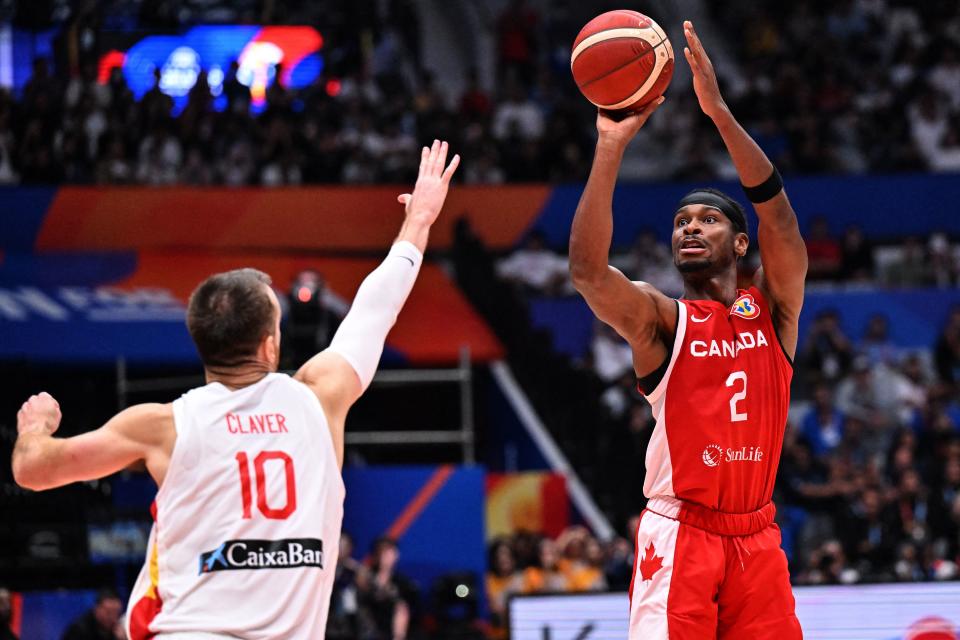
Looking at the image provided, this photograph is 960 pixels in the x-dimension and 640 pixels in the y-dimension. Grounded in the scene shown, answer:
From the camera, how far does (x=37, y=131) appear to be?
56.3ft

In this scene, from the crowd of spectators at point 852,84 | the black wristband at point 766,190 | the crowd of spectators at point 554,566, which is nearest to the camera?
the black wristband at point 766,190

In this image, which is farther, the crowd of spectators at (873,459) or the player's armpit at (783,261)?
the crowd of spectators at (873,459)

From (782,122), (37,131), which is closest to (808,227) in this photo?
(782,122)

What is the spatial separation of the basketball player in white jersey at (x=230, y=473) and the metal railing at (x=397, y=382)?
1046cm

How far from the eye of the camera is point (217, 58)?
20.1m

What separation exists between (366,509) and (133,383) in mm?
3138

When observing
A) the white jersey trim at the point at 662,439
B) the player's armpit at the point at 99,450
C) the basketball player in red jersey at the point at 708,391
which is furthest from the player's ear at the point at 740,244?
the player's armpit at the point at 99,450

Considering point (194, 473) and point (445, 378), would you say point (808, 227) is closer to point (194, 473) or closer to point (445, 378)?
point (445, 378)

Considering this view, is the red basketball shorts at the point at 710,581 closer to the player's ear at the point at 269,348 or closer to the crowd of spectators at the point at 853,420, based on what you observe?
the player's ear at the point at 269,348

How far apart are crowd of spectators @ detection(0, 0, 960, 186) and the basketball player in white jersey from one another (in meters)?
13.8

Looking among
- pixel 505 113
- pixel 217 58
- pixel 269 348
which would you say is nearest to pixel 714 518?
pixel 269 348

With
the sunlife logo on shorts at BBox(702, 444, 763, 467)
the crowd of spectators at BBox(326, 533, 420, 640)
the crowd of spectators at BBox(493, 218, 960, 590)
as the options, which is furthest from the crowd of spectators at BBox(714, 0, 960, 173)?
the sunlife logo on shorts at BBox(702, 444, 763, 467)

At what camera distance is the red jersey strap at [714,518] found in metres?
5.21

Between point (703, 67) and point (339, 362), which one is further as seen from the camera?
point (703, 67)
